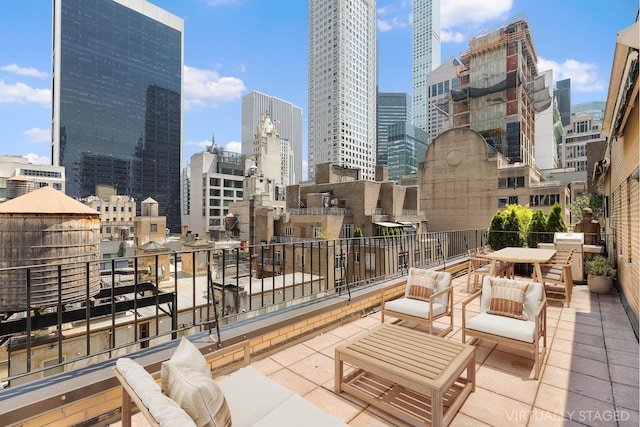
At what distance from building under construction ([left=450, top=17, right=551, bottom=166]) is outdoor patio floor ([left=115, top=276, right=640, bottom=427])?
44.8m

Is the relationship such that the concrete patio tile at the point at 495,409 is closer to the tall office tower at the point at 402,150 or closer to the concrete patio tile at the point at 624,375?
the concrete patio tile at the point at 624,375

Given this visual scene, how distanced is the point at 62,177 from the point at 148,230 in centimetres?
5269

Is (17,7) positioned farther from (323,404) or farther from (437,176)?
(323,404)

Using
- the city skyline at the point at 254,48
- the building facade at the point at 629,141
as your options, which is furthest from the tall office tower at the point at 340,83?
the building facade at the point at 629,141

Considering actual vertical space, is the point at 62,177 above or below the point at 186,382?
above

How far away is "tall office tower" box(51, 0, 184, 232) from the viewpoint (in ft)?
269

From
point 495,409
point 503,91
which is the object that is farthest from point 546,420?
point 503,91

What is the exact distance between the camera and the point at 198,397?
151 cm

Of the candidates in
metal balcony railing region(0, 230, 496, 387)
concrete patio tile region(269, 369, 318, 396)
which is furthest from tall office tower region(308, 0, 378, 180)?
concrete patio tile region(269, 369, 318, 396)

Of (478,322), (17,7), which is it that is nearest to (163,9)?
(17,7)

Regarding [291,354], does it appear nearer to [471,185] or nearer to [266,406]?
[266,406]

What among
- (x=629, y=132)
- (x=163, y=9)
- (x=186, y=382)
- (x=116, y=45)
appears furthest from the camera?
(x=163, y=9)

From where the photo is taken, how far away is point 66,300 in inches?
270

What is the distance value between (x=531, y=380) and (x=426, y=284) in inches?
66.3
